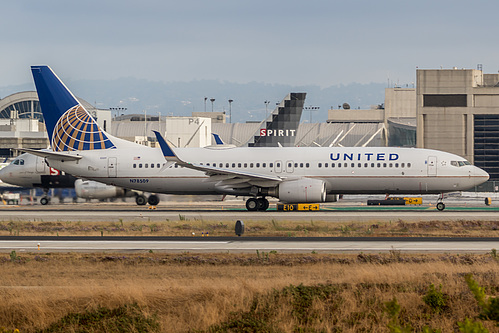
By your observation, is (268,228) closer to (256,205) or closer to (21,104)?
(256,205)

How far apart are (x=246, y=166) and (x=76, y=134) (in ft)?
45.7

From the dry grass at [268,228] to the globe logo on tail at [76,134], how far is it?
43.8 feet

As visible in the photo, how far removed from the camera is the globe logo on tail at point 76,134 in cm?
5506

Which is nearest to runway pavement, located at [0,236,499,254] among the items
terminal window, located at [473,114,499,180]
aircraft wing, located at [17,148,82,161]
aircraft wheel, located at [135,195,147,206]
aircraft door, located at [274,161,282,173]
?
aircraft wing, located at [17,148,82,161]

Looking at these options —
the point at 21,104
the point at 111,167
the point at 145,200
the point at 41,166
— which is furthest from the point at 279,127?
the point at 21,104

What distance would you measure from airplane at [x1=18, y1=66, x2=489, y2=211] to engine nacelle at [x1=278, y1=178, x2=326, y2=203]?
7 centimetres

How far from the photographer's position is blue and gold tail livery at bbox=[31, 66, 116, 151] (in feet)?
181

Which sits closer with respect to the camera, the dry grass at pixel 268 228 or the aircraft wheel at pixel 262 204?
the dry grass at pixel 268 228

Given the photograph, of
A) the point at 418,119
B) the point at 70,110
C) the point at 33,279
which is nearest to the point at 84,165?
the point at 70,110

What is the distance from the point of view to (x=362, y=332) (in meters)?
17.5

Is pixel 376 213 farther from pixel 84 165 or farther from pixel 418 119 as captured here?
pixel 418 119

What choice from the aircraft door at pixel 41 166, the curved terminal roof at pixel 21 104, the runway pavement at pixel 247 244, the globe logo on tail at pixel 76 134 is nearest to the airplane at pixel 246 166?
the globe logo on tail at pixel 76 134

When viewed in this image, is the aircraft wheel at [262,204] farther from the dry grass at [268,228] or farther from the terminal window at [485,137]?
the terminal window at [485,137]

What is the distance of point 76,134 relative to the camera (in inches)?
2169
